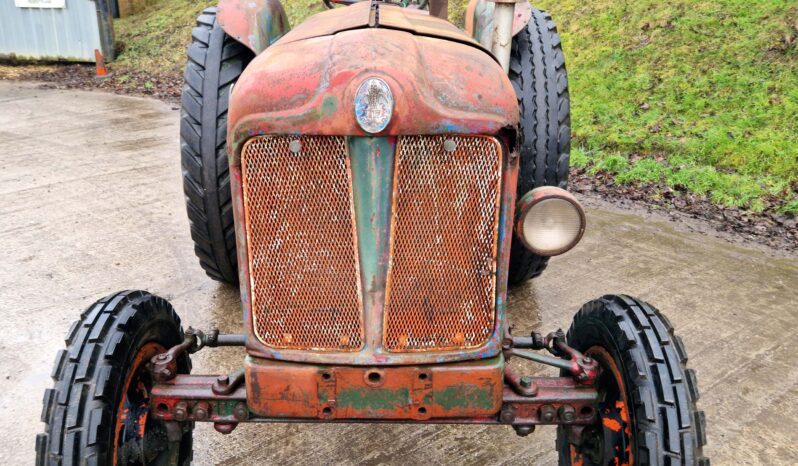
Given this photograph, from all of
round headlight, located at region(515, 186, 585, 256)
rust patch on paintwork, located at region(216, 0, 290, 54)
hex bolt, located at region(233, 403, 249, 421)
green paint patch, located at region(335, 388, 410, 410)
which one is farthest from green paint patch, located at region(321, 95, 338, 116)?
rust patch on paintwork, located at region(216, 0, 290, 54)

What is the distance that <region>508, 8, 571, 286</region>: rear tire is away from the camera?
3232mm

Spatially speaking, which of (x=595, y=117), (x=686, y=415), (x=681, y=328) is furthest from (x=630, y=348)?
(x=595, y=117)

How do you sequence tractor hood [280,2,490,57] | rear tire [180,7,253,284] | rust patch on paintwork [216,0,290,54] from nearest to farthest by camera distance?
tractor hood [280,2,490,57]
rust patch on paintwork [216,0,290,54]
rear tire [180,7,253,284]

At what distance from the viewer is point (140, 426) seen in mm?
2156

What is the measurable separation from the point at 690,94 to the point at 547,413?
5.52 m

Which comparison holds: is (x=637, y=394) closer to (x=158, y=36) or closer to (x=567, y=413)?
(x=567, y=413)

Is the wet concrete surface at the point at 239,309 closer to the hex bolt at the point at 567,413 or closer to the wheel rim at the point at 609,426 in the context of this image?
the wheel rim at the point at 609,426

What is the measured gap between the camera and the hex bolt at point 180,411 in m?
2.05

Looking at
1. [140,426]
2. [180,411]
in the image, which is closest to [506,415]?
[180,411]

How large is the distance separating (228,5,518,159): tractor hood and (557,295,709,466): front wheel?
2.47 feet

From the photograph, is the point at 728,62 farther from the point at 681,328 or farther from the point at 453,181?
Result: the point at 453,181

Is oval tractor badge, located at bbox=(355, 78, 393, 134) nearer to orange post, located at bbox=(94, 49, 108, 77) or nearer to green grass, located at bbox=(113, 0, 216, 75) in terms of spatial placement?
green grass, located at bbox=(113, 0, 216, 75)

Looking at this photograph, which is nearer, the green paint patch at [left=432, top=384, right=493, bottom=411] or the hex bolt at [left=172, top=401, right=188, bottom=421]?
the green paint patch at [left=432, top=384, right=493, bottom=411]

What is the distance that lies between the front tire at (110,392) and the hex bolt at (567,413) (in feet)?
3.95
